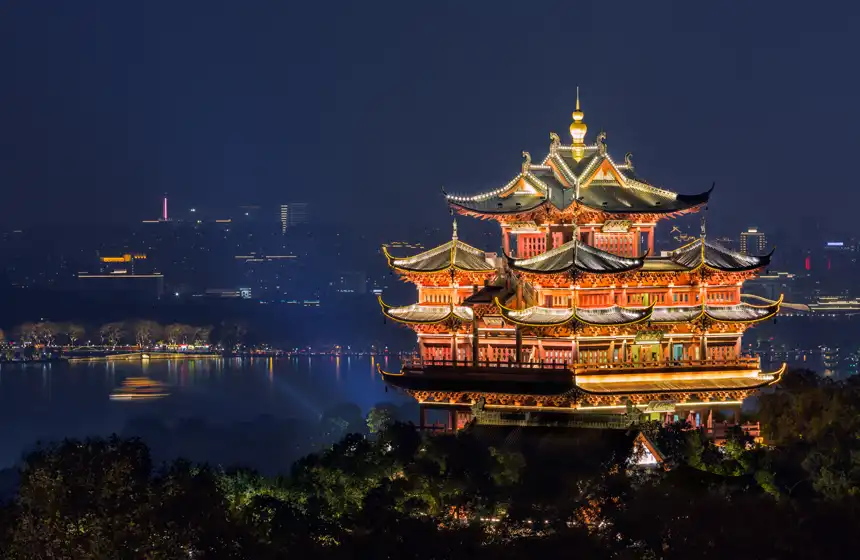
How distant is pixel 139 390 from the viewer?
360 ft

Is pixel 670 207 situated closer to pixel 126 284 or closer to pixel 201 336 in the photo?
pixel 201 336

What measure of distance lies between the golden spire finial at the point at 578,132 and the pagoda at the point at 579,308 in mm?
30

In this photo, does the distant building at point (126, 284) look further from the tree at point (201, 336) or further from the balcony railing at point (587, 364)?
the balcony railing at point (587, 364)

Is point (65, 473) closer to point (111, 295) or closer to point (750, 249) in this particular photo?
point (750, 249)

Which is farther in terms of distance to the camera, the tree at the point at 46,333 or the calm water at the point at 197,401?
the tree at the point at 46,333

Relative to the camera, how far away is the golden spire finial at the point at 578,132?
43625 millimetres

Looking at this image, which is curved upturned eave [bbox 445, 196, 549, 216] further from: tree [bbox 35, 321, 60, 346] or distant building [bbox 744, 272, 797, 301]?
tree [bbox 35, 321, 60, 346]

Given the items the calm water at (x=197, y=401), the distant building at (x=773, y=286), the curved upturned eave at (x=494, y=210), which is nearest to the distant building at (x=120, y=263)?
the calm water at (x=197, y=401)

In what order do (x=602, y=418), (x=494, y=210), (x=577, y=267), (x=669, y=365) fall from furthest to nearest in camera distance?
(x=494, y=210), (x=669, y=365), (x=577, y=267), (x=602, y=418)

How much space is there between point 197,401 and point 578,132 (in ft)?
194

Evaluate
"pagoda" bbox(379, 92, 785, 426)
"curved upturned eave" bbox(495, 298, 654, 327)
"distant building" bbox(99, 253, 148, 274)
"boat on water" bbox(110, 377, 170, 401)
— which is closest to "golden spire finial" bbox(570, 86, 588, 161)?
"pagoda" bbox(379, 92, 785, 426)

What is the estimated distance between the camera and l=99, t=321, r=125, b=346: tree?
15125 cm

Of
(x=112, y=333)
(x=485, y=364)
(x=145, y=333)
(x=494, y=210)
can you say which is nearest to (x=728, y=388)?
(x=485, y=364)

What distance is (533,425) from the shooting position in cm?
3684
